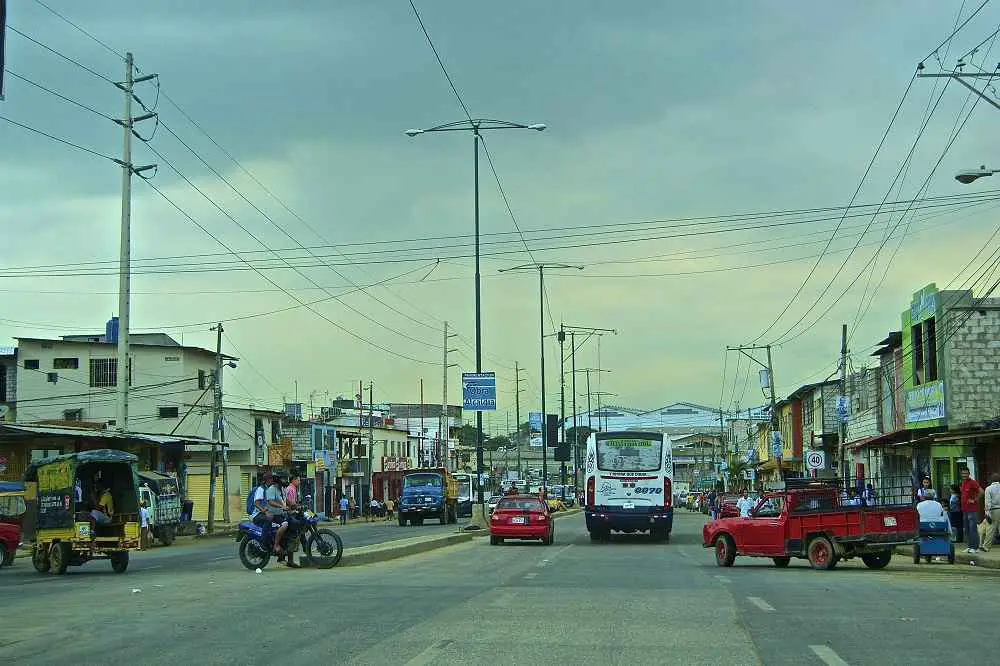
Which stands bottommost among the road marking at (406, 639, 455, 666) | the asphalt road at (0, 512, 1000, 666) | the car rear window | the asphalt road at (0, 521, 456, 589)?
the asphalt road at (0, 521, 456, 589)

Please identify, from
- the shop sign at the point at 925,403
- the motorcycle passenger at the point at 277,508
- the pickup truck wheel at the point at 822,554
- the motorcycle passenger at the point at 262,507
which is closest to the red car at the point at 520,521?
the motorcycle passenger at the point at 277,508

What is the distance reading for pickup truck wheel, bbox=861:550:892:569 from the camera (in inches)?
925

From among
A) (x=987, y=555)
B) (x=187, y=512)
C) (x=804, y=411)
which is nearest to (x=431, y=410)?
(x=804, y=411)

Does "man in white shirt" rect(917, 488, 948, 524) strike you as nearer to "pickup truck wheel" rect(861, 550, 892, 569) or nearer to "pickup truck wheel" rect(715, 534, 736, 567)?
"pickup truck wheel" rect(861, 550, 892, 569)

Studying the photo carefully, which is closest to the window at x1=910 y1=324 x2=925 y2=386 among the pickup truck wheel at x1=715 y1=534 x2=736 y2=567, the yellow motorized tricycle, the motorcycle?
the pickup truck wheel at x1=715 y1=534 x2=736 y2=567

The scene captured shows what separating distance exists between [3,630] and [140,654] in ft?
10.6

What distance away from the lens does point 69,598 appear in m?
17.8

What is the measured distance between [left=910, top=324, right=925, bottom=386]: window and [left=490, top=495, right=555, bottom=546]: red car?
15609 millimetres

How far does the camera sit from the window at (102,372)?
228 feet

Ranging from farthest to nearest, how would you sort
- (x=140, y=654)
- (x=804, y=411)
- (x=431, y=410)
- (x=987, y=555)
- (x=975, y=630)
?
1. (x=431, y=410)
2. (x=804, y=411)
3. (x=987, y=555)
4. (x=975, y=630)
5. (x=140, y=654)

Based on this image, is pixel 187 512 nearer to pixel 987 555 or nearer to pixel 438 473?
pixel 438 473

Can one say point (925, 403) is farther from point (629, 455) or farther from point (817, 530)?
point (817, 530)

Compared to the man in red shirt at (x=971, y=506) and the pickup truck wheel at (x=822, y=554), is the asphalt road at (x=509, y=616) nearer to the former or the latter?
the pickup truck wheel at (x=822, y=554)

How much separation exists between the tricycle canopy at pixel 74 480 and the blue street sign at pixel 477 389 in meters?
14.7
